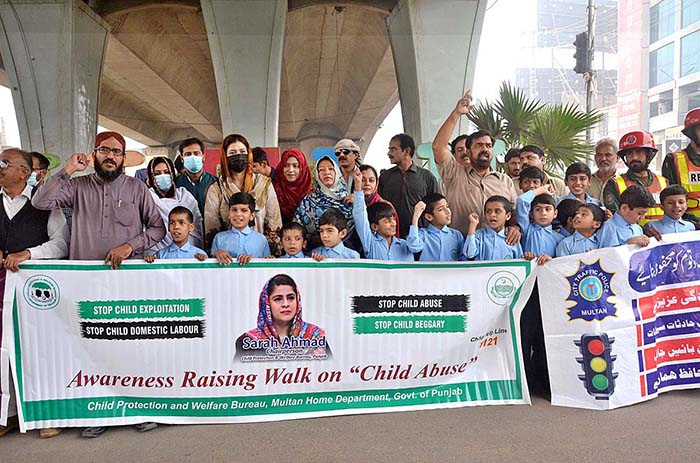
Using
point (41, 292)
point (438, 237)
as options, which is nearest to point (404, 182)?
point (438, 237)

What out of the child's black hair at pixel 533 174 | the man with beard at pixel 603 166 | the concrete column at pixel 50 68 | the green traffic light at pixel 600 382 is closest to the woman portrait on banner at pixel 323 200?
the child's black hair at pixel 533 174

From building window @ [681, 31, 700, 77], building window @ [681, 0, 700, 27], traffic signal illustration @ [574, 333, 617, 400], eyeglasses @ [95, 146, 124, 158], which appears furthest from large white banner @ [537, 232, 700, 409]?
building window @ [681, 31, 700, 77]

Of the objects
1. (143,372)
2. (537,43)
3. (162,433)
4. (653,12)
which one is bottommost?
(162,433)

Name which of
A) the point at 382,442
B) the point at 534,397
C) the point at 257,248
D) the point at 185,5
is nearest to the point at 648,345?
the point at 534,397

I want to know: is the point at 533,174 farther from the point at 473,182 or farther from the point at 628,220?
the point at 628,220

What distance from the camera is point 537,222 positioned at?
4043 millimetres

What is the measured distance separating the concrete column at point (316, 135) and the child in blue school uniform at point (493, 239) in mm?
28103

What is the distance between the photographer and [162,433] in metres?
3.28

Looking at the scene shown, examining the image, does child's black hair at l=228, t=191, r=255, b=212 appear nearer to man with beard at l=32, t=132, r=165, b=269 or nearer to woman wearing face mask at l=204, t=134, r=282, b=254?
woman wearing face mask at l=204, t=134, r=282, b=254

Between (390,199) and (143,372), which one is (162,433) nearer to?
(143,372)

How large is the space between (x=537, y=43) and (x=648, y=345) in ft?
34.3

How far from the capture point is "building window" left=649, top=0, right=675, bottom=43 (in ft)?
46.2

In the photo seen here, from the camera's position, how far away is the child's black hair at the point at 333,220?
12.2 ft

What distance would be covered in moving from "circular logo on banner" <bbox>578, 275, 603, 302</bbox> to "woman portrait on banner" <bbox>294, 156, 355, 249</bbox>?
1.71 m
